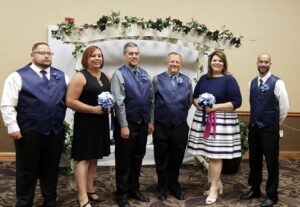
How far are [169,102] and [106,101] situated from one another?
2.24 feet

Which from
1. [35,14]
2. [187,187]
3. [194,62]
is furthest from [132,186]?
[35,14]

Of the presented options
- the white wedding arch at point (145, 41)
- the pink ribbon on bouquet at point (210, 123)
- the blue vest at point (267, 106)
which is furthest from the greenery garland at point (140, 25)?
the pink ribbon on bouquet at point (210, 123)

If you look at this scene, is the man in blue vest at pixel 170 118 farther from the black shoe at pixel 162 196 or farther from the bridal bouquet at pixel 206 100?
the bridal bouquet at pixel 206 100

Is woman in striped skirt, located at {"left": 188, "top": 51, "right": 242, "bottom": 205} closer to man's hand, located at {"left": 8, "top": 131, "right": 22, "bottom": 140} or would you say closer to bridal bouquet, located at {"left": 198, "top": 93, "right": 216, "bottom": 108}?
bridal bouquet, located at {"left": 198, "top": 93, "right": 216, "bottom": 108}

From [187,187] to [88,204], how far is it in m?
1.25

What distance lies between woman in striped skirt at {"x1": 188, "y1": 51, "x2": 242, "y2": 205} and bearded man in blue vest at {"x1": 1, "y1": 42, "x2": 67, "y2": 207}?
1290mm

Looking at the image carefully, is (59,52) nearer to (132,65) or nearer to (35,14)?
(35,14)

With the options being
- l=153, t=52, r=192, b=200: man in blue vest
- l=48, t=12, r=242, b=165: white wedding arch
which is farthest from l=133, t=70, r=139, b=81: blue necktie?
l=48, t=12, r=242, b=165: white wedding arch

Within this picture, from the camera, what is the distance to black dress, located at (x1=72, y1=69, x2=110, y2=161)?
3029 millimetres

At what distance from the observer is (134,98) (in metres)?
3.20

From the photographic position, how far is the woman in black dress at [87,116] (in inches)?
117

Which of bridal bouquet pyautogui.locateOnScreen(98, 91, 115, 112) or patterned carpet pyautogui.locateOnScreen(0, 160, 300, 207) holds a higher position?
bridal bouquet pyautogui.locateOnScreen(98, 91, 115, 112)

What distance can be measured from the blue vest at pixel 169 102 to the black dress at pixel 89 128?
573 millimetres

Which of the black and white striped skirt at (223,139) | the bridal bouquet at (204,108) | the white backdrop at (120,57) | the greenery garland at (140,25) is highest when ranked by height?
the greenery garland at (140,25)
